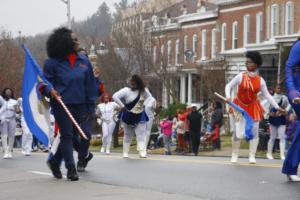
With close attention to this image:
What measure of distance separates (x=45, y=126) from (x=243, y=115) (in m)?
4.03

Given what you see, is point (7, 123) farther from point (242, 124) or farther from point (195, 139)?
point (195, 139)

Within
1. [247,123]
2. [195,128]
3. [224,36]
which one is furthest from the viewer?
[224,36]

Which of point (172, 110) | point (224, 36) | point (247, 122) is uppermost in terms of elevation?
point (224, 36)

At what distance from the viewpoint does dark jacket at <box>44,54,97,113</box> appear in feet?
35.3

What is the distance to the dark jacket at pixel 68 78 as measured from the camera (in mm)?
10750

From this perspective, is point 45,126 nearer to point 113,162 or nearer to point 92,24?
point 113,162

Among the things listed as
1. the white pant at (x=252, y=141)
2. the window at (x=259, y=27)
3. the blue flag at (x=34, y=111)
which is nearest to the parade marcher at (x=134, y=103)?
the white pant at (x=252, y=141)

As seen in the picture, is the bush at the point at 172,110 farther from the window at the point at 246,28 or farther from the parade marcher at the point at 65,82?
the parade marcher at the point at 65,82

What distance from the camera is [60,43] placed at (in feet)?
35.3

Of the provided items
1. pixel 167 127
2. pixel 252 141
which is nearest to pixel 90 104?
pixel 252 141

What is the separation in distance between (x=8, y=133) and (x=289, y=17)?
93.3 ft

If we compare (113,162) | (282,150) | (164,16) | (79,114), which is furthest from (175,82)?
(79,114)

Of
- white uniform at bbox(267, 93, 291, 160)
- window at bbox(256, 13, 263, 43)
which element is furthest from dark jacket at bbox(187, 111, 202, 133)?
window at bbox(256, 13, 263, 43)

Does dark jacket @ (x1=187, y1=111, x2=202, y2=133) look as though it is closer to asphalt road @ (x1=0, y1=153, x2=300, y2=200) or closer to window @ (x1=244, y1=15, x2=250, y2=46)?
asphalt road @ (x1=0, y1=153, x2=300, y2=200)
